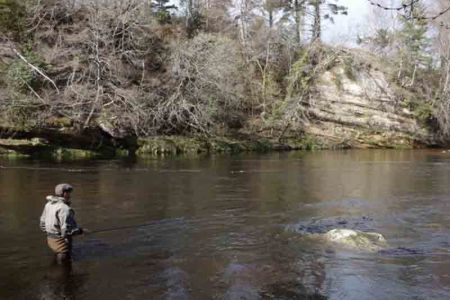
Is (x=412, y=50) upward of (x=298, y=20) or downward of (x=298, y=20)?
downward

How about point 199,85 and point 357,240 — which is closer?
point 357,240

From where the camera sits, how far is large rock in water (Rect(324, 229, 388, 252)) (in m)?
12.7

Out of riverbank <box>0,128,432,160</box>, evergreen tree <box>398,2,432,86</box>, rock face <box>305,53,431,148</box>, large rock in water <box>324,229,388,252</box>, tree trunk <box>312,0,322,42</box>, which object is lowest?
large rock in water <box>324,229,388,252</box>

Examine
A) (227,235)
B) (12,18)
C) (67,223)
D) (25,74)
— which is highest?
(12,18)

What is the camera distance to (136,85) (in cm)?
4175

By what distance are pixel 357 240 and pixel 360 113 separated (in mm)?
39506

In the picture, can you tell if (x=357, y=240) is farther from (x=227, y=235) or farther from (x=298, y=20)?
(x=298, y=20)

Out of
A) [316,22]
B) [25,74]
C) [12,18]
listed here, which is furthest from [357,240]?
[316,22]

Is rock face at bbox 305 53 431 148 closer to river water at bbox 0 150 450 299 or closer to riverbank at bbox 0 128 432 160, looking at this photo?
riverbank at bbox 0 128 432 160

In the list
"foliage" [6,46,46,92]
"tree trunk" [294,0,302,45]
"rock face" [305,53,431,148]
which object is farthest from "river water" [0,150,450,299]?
"tree trunk" [294,0,302,45]

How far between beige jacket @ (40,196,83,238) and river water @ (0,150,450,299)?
740 millimetres

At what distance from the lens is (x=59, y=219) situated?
1064 cm

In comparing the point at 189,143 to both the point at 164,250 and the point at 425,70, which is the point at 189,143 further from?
the point at 164,250

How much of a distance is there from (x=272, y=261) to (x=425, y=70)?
47.2 m
